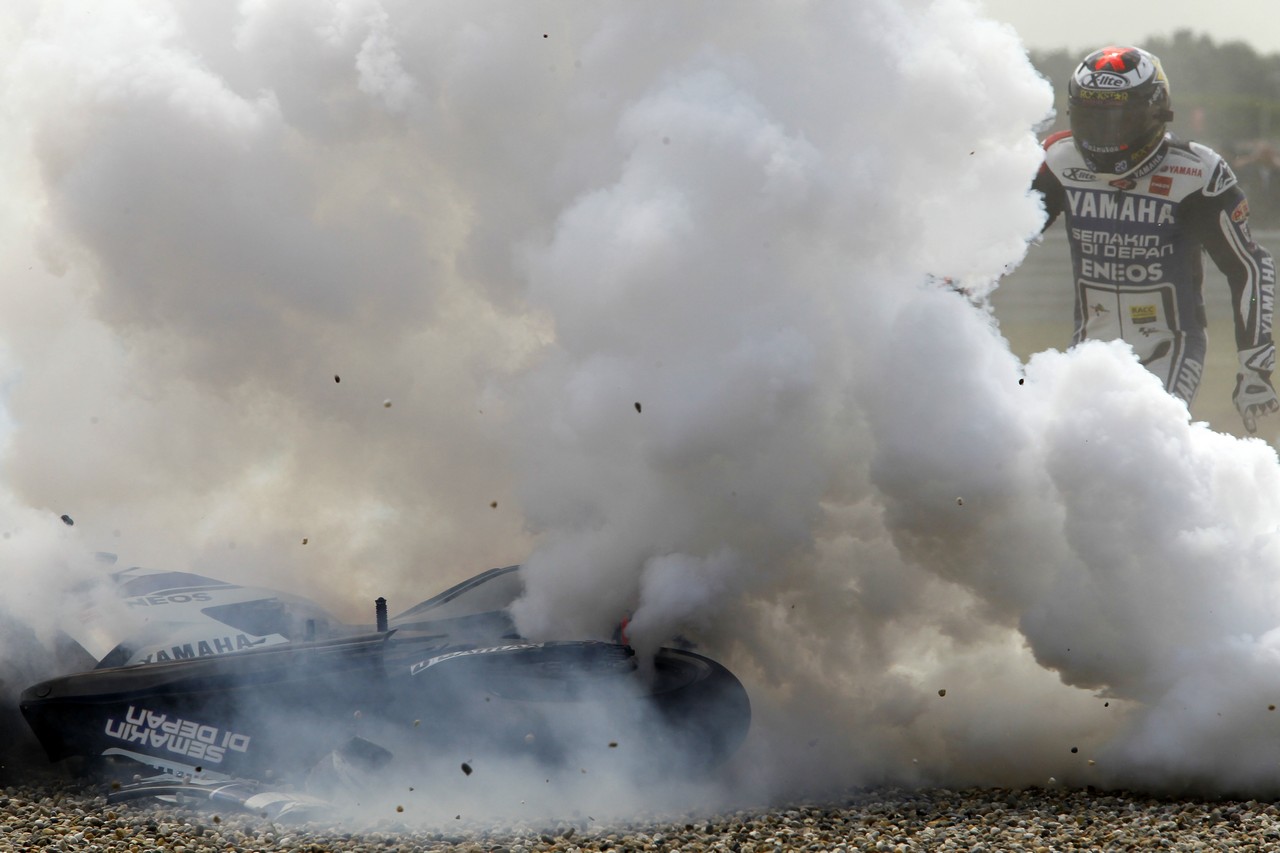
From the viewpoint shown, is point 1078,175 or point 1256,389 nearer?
point 1256,389

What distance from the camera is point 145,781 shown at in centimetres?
681

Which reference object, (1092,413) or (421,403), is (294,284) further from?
(1092,413)

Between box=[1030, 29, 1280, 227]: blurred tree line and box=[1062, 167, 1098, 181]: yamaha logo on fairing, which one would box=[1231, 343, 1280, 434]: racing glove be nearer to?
box=[1062, 167, 1098, 181]: yamaha logo on fairing

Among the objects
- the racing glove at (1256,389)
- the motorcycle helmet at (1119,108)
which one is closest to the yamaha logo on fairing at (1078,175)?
the motorcycle helmet at (1119,108)

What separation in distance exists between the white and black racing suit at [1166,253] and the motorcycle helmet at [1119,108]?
15 centimetres

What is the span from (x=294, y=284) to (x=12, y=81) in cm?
202

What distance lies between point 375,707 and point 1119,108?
6834 millimetres

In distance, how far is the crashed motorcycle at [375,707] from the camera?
6.76 m

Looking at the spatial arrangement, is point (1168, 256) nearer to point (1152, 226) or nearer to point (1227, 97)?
point (1152, 226)

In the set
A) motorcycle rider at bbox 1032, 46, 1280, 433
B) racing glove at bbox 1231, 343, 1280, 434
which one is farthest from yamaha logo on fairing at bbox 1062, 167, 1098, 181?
racing glove at bbox 1231, 343, 1280, 434

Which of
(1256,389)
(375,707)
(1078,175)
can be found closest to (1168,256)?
Result: (1078,175)

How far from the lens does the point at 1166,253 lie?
34.7ft

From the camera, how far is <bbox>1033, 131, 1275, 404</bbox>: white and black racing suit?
34.2ft

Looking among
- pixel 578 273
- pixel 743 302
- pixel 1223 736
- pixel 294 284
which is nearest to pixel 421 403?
pixel 294 284
